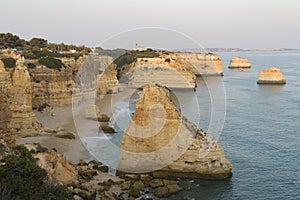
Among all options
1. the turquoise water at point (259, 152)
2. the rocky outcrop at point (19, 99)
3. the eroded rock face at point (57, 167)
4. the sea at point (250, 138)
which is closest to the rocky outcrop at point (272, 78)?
the sea at point (250, 138)

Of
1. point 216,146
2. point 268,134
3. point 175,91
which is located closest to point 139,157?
point 216,146

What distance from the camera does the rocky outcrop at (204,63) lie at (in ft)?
342

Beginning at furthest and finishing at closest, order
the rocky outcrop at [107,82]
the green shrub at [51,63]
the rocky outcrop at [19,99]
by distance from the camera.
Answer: the rocky outcrop at [107,82] < the green shrub at [51,63] < the rocky outcrop at [19,99]

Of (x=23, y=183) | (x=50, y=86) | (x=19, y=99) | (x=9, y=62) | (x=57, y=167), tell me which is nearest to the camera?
(x=23, y=183)

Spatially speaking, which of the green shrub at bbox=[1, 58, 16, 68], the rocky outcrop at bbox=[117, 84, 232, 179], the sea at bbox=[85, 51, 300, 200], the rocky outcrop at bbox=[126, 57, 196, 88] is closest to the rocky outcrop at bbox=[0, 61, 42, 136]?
the sea at bbox=[85, 51, 300, 200]

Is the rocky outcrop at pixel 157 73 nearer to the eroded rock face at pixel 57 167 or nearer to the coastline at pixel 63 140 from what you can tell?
the coastline at pixel 63 140

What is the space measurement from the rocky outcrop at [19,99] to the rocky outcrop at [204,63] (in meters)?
76.8

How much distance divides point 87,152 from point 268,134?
16.7 metres

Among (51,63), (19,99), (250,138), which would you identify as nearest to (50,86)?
(51,63)

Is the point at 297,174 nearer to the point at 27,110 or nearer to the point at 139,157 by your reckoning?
the point at 139,157

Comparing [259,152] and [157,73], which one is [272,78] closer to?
[157,73]

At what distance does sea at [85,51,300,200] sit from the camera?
21.1 metres

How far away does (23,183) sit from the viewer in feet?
36.2

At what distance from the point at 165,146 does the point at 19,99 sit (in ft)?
42.1
